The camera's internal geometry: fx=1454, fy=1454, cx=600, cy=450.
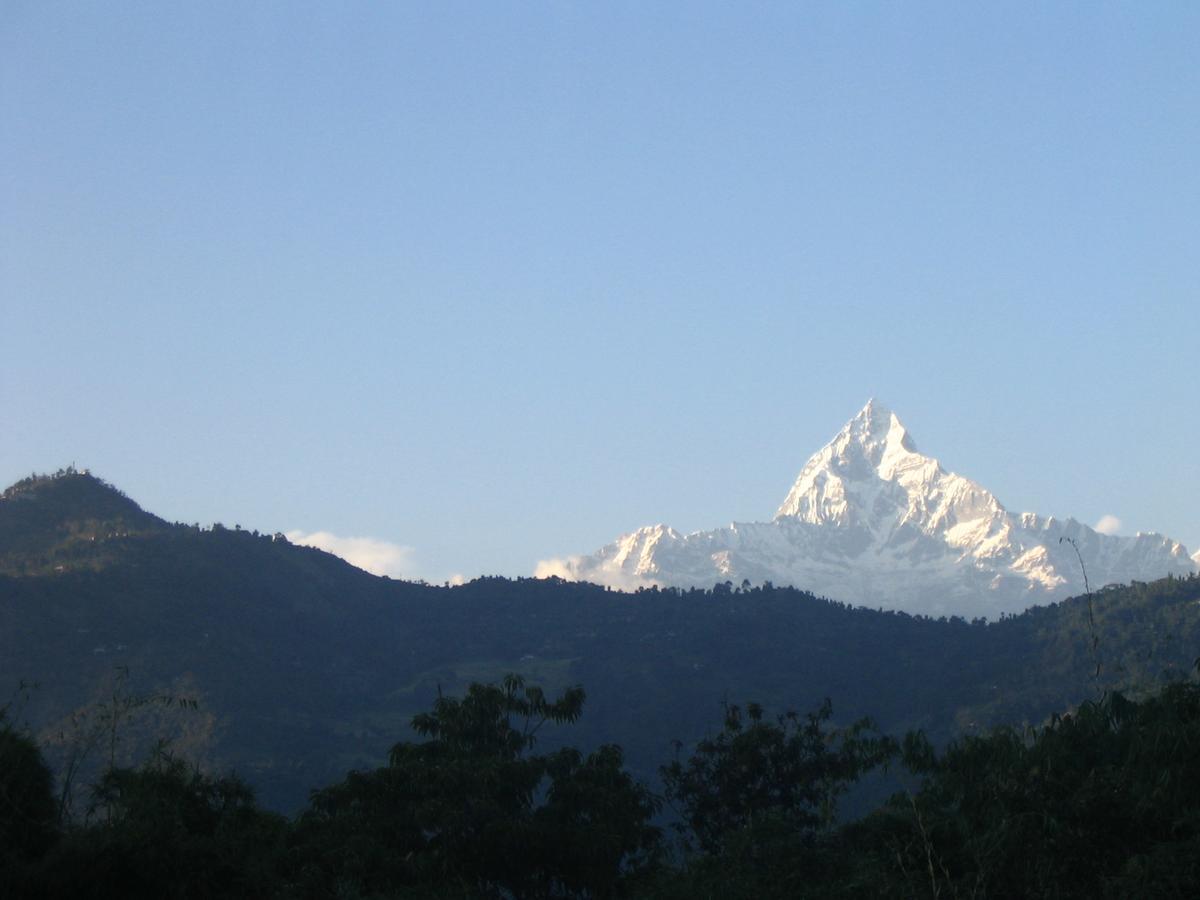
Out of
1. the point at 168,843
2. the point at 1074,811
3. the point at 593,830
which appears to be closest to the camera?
the point at 1074,811

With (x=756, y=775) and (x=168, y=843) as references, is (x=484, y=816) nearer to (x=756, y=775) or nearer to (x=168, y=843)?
(x=168, y=843)

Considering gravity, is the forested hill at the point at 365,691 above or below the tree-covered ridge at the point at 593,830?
above

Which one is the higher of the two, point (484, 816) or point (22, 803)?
point (22, 803)

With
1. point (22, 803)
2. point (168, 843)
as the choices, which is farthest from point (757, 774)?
point (22, 803)

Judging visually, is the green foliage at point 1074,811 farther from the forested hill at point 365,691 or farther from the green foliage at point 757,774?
the forested hill at point 365,691

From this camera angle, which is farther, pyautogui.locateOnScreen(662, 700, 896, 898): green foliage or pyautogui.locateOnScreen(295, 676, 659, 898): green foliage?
pyautogui.locateOnScreen(662, 700, 896, 898): green foliage

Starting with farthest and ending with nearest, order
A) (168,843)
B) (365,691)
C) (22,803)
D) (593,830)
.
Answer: (365,691), (593,830), (22,803), (168,843)

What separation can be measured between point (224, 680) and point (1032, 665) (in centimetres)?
9663

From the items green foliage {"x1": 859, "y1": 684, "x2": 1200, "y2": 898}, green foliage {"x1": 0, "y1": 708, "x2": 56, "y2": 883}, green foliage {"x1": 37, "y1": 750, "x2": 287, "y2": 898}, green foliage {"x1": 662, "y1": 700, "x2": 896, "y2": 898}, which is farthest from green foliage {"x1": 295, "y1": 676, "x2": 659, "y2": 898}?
green foliage {"x1": 859, "y1": 684, "x2": 1200, "y2": 898}

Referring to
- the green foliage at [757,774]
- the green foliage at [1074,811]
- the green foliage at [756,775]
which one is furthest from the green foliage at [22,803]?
the green foliage at [756,775]

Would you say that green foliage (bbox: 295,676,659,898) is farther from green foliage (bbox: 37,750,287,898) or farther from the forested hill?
the forested hill

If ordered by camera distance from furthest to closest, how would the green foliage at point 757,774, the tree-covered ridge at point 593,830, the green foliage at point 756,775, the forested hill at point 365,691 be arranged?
the forested hill at point 365,691, the green foliage at point 756,775, the green foliage at point 757,774, the tree-covered ridge at point 593,830

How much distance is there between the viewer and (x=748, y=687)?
188 meters

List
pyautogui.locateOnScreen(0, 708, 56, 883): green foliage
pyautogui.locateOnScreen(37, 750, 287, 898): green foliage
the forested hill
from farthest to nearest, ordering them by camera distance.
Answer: the forested hill, pyautogui.locateOnScreen(0, 708, 56, 883): green foliage, pyautogui.locateOnScreen(37, 750, 287, 898): green foliage
